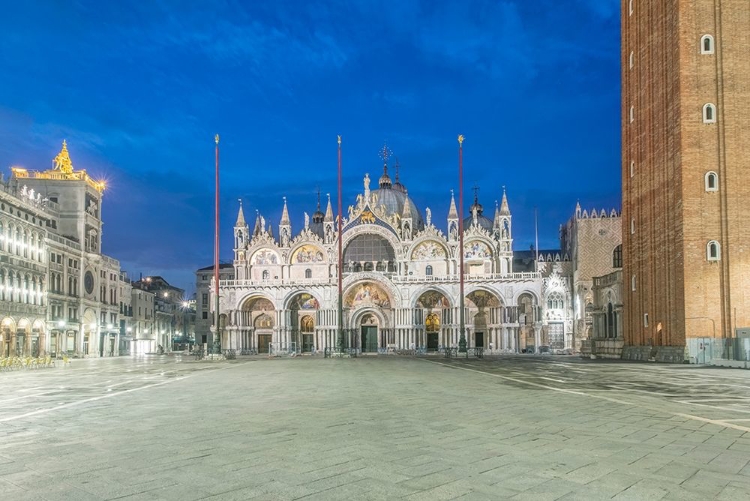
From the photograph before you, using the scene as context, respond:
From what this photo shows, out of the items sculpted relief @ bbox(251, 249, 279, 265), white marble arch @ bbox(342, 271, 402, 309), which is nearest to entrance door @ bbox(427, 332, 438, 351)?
white marble arch @ bbox(342, 271, 402, 309)

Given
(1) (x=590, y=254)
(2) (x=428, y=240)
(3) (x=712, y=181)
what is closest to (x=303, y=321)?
(2) (x=428, y=240)

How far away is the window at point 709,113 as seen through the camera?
38.0 meters

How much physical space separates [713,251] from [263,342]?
179ft

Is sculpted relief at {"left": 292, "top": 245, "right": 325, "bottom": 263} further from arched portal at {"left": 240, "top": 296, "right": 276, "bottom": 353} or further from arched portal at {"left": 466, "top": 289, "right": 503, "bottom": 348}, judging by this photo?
arched portal at {"left": 466, "top": 289, "right": 503, "bottom": 348}

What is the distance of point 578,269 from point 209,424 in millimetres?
65926

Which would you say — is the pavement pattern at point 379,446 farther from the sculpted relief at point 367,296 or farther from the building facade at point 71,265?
the sculpted relief at point 367,296

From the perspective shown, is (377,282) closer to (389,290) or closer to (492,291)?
(389,290)

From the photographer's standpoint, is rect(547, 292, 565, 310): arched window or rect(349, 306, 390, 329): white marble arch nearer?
rect(547, 292, 565, 310): arched window

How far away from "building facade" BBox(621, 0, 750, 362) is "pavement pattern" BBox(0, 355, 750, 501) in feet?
69.2

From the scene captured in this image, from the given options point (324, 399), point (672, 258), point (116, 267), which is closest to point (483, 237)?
point (672, 258)

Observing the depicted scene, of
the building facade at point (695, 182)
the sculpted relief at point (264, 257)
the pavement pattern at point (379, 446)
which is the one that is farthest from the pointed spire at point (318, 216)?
the pavement pattern at point (379, 446)

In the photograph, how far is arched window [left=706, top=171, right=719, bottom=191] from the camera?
37.5 m

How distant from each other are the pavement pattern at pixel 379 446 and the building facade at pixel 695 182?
2110 cm

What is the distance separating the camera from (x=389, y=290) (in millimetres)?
74188
